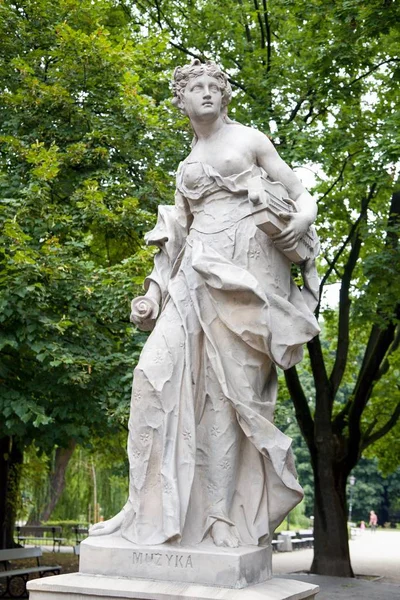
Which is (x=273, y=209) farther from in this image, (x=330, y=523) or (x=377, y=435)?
(x=377, y=435)

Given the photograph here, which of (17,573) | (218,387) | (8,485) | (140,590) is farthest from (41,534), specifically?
(140,590)

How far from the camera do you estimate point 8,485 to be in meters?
18.0

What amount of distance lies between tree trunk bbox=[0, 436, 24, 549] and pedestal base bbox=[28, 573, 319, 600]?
10505 mm

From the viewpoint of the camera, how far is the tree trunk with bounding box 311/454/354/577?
50.8 ft

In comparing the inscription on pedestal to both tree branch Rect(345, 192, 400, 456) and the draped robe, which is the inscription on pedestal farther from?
tree branch Rect(345, 192, 400, 456)

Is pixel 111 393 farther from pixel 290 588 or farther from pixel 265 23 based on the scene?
pixel 265 23

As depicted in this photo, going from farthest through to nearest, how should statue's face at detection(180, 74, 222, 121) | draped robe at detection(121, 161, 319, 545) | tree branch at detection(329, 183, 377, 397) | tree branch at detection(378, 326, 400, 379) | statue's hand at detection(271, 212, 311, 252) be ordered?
tree branch at detection(378, 326, 400, 379) < tree branch at detection(329, 183, 377, 397) < statue's face at detection(180, 74, 222, 121) < statue's hand at detection(271, 212, 311, 252) < draped robe at detection(121, 161, 319, 545)

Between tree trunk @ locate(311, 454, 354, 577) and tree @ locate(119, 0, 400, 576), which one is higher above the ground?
tree @ locate(119, 0, 400, 576)

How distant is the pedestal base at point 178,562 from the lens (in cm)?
430

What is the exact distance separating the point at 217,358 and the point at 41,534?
2386cm

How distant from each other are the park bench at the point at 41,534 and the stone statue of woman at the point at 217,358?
19511 mm

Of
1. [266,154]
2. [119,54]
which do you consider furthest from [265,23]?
[266,154]

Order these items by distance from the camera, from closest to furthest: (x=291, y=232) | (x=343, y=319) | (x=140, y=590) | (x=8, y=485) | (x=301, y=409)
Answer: (x=140, y=590) < (x=291, y=232) < (x=301, y=409) < (x=343, y=319) < (x=8, y=485)

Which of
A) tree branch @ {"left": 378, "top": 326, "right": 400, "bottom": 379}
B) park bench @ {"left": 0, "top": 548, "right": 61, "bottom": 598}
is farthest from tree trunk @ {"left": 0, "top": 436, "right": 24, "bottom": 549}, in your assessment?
tree branch @ {"left": 378, "top": 326, "right": 400, "bottom": 379}
